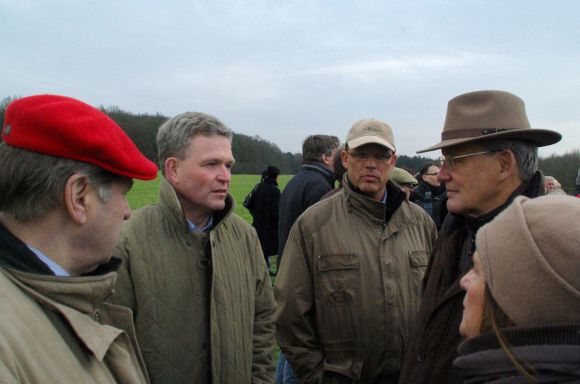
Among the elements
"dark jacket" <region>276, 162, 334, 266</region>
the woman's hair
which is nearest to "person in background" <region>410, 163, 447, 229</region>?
"dark jacket" <region>276, 162, 334, 266</region>

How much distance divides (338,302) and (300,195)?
8.18 feet

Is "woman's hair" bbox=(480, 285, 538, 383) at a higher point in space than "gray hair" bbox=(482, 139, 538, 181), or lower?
lower

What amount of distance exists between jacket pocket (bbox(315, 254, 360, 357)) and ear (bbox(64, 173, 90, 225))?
72.0 inches

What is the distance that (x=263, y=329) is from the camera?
2.94m

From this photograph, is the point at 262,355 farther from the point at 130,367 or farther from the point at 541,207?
the point at 541,207

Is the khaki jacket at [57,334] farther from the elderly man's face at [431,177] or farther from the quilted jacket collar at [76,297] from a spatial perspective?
the elderly man's face at [431,177]

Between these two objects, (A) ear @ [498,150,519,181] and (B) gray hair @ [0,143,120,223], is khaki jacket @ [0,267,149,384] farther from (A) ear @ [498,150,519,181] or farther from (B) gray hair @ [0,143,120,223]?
(A) ear @ [498,150,519,181]

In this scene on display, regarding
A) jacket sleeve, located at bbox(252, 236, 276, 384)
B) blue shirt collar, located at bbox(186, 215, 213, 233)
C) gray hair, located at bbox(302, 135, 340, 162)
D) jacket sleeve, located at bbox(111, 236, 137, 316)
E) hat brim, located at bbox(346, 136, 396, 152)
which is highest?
gray hair, located at bbox(302, 135, 340, 162)

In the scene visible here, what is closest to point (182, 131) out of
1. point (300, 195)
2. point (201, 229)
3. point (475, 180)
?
A: point (201, 229)

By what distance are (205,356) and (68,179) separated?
1369mm

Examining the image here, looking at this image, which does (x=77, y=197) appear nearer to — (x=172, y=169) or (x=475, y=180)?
(x=172, y=169)

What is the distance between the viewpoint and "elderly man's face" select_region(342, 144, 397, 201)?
10.8ft

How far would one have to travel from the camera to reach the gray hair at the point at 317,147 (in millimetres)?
5727

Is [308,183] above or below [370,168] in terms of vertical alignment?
below
